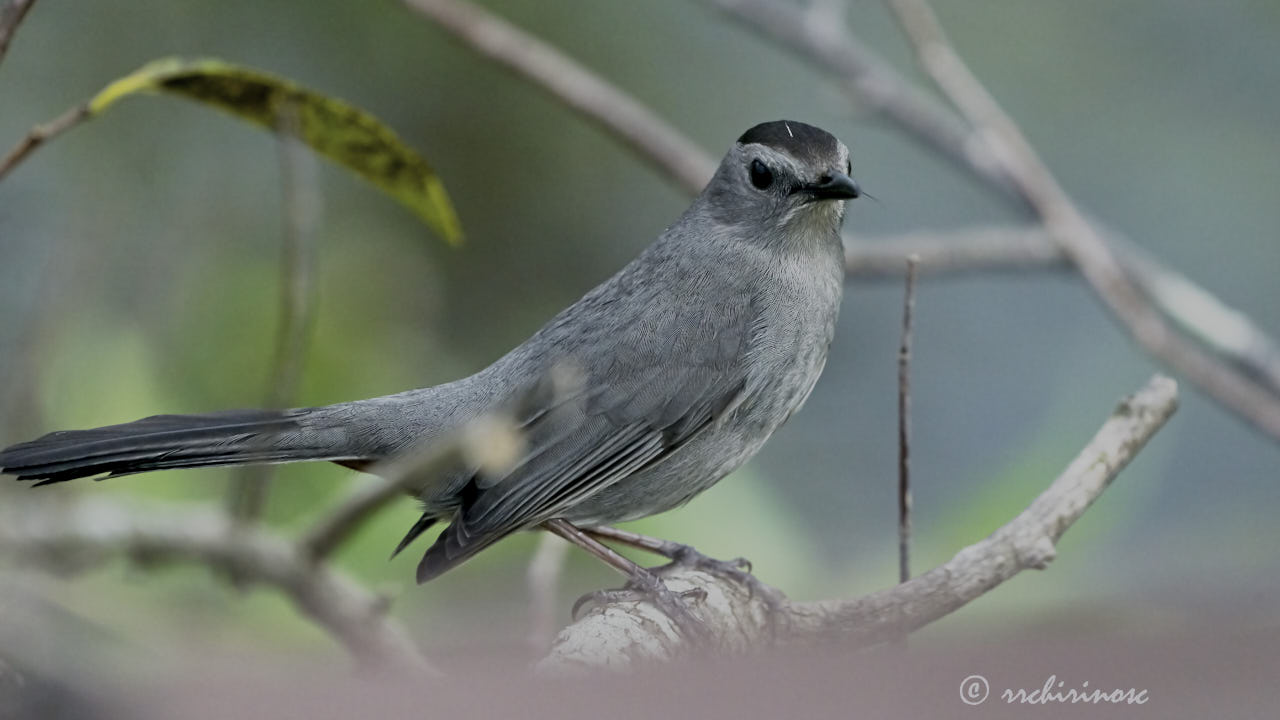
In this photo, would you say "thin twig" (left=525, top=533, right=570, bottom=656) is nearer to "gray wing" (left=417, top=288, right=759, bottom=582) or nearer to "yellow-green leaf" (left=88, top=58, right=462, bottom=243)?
"gray wing" (left=417, top=288, right=759, bottom=582)

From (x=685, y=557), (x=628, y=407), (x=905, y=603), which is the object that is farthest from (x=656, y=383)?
(x=905, y=603)

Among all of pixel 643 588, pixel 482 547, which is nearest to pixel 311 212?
pixel 482 547

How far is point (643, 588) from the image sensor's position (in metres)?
2.30

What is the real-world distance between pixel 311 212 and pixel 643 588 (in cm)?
95

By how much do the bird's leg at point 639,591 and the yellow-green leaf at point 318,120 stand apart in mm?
606

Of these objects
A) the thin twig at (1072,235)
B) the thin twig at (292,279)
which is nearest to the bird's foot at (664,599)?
the thin twig at (292,279)

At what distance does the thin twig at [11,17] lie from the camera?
1913 millimetres

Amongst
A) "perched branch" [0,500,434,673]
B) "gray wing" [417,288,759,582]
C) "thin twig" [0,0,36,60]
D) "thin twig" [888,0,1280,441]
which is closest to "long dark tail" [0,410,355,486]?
"perched branch" [0,500,434,673]

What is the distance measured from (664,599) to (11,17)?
4.30 feet

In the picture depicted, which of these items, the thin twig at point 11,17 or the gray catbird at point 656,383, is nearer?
the thin twig at point 11,17

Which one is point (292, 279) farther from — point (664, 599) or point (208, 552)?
point (664, 599)

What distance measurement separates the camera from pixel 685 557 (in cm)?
274

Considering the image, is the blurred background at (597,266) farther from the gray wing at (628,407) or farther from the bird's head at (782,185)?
the bird's head at (782,185)

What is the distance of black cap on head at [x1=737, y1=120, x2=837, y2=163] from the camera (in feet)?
8.15
